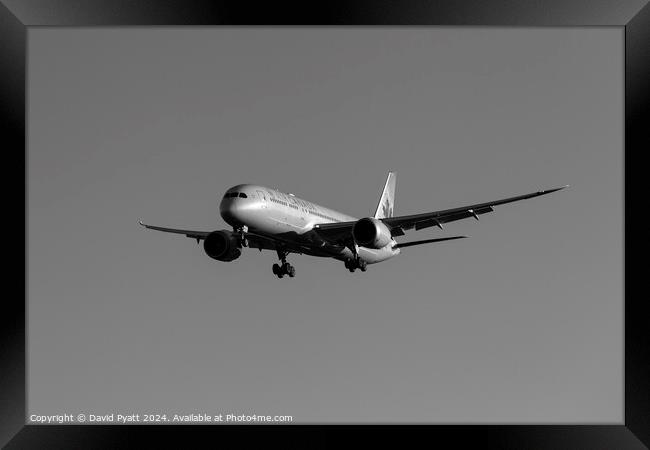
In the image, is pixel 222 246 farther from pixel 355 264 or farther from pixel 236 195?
pixel 355 264

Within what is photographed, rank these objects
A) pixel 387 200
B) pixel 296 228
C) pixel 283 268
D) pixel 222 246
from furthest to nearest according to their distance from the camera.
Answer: pixel 387 200 < pixel 283 268 < pixel 296 228 < pixel 222 246

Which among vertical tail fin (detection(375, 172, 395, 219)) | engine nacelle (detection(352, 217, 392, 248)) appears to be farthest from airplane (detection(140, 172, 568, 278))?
vertical tail fin (detection(375, 172, 395, 219))

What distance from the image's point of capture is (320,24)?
30.9 feet

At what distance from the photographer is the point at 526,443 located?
8.84 m

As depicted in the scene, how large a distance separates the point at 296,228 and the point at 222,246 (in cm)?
281

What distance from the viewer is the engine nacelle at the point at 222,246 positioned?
23.6 m

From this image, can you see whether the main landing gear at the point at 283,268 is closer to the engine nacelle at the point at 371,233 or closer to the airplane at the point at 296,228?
the airplane at the point at 296,228

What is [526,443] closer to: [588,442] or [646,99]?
[588,442]

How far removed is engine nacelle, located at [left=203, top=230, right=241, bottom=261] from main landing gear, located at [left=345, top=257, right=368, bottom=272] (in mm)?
5219

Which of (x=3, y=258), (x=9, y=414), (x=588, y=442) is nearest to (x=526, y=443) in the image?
(x=588, y=442)

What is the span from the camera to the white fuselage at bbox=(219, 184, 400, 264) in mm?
23031

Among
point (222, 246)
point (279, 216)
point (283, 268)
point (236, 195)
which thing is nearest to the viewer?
point (236, 195)

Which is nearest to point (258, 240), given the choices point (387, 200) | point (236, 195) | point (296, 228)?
point (296, 228)

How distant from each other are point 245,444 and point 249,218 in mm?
14569
